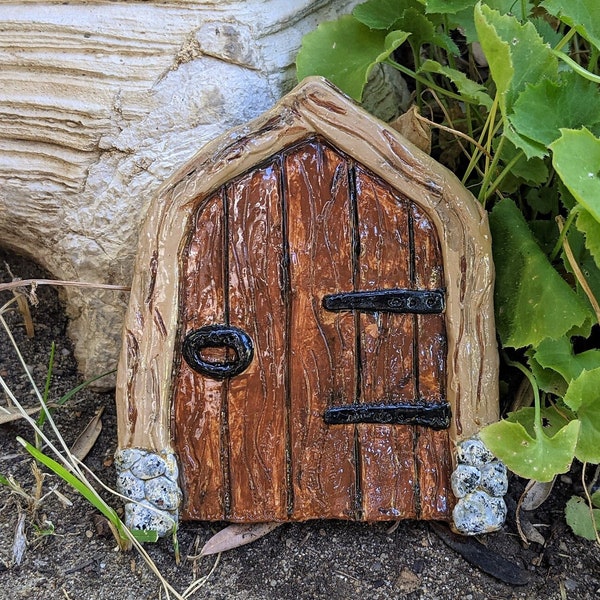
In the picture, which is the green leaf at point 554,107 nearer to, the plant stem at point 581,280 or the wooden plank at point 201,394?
the plant stem at point 581,280

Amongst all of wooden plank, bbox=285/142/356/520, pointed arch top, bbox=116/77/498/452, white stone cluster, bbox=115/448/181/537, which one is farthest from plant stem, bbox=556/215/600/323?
white stone cluster, bbox=115/448/181/537

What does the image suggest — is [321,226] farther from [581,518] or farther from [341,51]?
[581,518]

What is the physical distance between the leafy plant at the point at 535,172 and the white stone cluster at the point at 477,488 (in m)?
0.08

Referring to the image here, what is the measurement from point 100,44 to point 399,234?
0.57 metres

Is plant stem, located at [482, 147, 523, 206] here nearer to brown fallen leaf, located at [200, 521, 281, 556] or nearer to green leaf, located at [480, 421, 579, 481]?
green leaf, located at [480, 421, 579, 481]

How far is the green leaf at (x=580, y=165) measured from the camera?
890mm

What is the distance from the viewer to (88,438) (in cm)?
134

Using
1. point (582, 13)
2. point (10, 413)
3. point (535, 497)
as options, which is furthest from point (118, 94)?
point (535, 497)

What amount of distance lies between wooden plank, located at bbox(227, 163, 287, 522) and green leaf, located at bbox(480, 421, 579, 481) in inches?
13.3

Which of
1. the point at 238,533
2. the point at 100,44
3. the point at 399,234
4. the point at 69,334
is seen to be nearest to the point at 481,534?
the point at 238,533

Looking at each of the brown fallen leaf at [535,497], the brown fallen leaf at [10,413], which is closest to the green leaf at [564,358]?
the brown fallen leaf at [535,497]

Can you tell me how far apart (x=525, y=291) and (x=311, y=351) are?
327mm

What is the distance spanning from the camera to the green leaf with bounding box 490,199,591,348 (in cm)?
105

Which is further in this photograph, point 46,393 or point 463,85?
point 46,393
